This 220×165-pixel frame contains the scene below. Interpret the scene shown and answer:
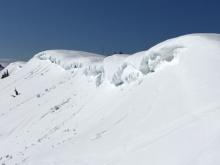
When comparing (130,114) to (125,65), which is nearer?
(130,114)

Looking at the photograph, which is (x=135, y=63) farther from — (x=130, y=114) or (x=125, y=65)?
(x=130, y=114)

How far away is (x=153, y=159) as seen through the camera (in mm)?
11734

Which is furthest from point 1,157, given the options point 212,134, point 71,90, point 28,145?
point 212,134

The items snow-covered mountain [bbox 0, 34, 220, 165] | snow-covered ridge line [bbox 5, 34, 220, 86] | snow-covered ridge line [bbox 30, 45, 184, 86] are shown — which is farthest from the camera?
snow-covered ridge line [bbox 30, 45, 184, 86]

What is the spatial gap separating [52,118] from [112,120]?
277 inches

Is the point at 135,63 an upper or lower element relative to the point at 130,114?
upper

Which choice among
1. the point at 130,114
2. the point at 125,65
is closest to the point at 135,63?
the point at 125,65

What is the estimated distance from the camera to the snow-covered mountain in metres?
12.0

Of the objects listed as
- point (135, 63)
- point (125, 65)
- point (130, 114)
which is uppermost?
point (135, 63)

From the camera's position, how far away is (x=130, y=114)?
56.3 feet

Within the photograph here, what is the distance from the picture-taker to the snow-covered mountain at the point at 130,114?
1199cm

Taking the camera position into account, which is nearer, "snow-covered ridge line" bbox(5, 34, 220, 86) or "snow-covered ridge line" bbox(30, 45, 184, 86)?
"snow-covered ridge line" bbox(5, 34, 220, 86)

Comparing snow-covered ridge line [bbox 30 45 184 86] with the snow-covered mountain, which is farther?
snow-covered ridge line [bbox 30 45 184 86]

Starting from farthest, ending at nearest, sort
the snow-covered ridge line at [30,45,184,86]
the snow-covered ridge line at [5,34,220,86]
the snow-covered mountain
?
the snow-covered ridge line at [30,45,184,86], the snow-covered ridge line at [5,34,220,86], the snow-covered mountain
